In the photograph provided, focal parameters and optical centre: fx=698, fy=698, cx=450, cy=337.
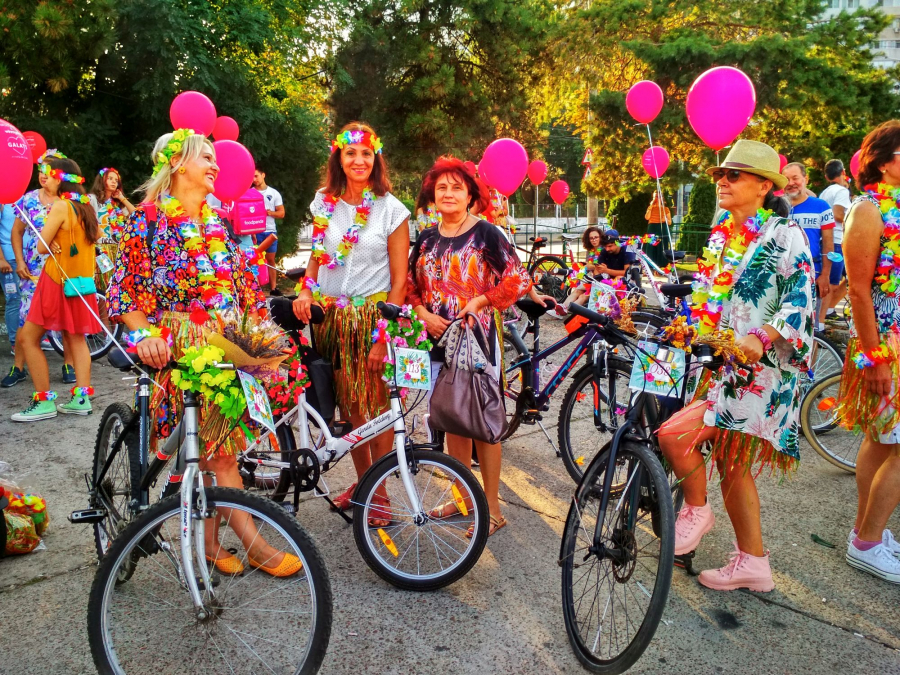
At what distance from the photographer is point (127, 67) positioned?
10578mm

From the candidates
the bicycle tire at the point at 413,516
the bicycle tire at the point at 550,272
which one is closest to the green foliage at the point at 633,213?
the bicycle tire at the point at 550,272

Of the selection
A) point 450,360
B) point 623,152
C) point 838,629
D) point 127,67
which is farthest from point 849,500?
point 623,152

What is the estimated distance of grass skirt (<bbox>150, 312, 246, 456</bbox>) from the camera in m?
2.74

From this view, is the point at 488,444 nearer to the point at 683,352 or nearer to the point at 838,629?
the point at 683,352

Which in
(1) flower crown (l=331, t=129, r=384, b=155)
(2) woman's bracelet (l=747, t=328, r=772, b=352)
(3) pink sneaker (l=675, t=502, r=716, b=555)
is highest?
(1) flower crown (l=331, t=129, r=384, b=155)

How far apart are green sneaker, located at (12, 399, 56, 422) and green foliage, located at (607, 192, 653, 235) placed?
18952 mm

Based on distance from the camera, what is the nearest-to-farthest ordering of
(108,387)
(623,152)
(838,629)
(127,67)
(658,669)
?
1. (658,669)
2. (838,629)
3. (108,387)
4. (127,67)
5. (623,152)

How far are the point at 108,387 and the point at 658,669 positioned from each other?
18.0 ft

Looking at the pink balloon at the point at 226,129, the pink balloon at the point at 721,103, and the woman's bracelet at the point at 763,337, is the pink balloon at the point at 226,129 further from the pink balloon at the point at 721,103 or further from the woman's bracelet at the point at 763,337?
the woman's bracelet at the point at 763,337

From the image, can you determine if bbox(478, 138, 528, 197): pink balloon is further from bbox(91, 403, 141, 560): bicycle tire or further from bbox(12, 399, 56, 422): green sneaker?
bbox(91, 403, 141, 560): bicycle tire

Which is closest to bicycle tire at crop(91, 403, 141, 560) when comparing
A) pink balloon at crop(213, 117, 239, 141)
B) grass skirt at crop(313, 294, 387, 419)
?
grass skirt at crop(313, 294, 387, 419)

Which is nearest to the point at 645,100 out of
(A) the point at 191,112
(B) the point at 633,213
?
(A) the point at 191,112

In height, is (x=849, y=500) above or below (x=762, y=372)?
below

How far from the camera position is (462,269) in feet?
11.0
